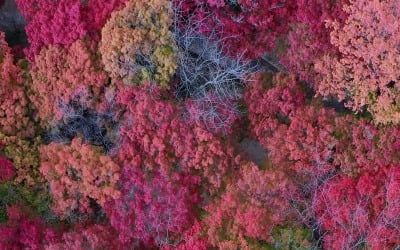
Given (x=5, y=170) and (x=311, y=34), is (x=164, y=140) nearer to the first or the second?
(x=5, y=170)

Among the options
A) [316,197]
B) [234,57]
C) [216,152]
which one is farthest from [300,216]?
[234,57]

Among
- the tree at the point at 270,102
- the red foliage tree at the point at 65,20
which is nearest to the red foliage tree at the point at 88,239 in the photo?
the tree at the point at 270,102

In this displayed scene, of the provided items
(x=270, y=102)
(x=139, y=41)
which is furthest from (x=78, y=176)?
Answer: (x=270, y=102)

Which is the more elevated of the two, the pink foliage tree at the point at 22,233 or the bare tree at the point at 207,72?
the bare tree at the point at 207,72

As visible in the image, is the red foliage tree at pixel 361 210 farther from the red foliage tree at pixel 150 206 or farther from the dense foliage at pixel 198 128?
the red foliage tree at pixel 150 206

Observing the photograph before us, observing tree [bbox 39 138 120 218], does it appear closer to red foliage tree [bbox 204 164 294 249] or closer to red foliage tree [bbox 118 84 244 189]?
red foliage tree [bbox 118 84 244 189]

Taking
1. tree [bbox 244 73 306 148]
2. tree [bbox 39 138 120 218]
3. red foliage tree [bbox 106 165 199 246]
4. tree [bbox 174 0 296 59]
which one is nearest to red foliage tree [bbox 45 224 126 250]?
red foliage tree [bbox 106 165 199 246]
